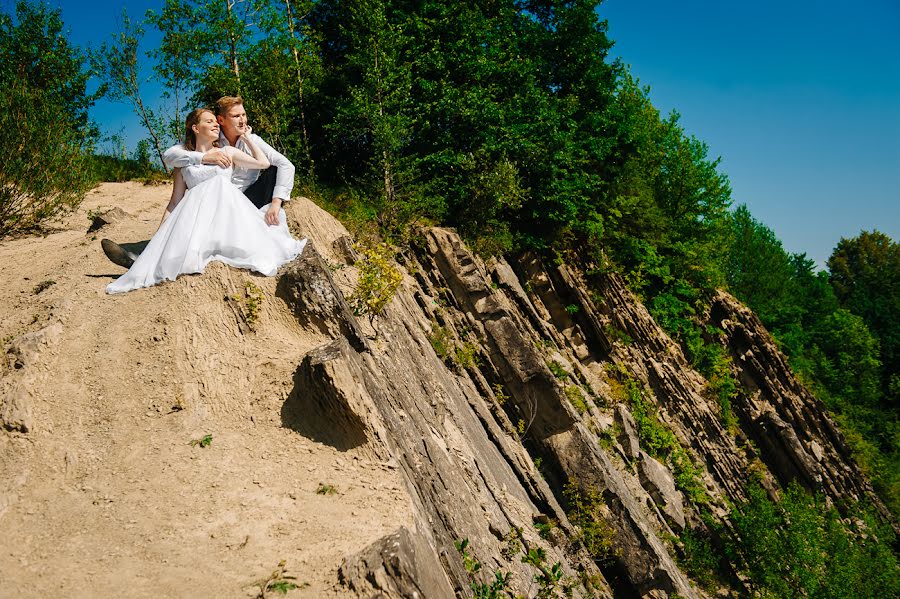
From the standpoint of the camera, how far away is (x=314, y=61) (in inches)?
784

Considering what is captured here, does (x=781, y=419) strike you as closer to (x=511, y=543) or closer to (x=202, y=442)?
(x=511, y=543)

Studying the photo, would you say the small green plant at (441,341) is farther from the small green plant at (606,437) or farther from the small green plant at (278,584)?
the small green plant at (278,584)

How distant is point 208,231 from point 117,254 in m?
1.26

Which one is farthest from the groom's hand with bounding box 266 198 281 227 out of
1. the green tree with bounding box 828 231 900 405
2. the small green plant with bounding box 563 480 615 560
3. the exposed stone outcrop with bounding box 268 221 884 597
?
the green tree with bounding box 828 231 900 405

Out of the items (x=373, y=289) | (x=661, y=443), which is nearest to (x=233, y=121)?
(x=373, y=289)

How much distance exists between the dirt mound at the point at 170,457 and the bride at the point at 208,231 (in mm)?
200

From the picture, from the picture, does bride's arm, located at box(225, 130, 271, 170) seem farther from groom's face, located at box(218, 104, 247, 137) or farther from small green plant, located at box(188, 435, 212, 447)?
small green plant, located at box(188, 435, 212, 447)

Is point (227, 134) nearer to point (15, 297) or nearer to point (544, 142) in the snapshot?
point (15, 297)

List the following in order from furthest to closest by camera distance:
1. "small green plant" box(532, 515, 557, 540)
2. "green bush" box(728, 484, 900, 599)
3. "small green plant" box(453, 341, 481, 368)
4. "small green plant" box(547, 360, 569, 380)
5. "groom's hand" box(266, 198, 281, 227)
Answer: "green bush" box(728, 484, 900, 599) < "small green plant" box(547, 360, 569, 380) < "small green plant" box(453, 341, 481, 368) < "small green plant" box(532, 515, 557, 540) < "groom's hand" box(266, 198, 281, 227)

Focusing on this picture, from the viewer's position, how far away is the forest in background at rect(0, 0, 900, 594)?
49.0 ft

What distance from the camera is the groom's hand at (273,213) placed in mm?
7645

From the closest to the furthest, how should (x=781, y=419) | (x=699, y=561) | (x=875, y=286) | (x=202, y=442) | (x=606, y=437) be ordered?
(x=202, y=442), (x=606, y=437), (x=699, y=561), (x=781, y=419), (x=875, y=286)

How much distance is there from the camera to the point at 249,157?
293 inches

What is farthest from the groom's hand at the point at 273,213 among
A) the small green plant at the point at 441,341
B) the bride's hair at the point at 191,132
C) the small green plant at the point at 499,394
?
the small green plant at the point at 499,394
